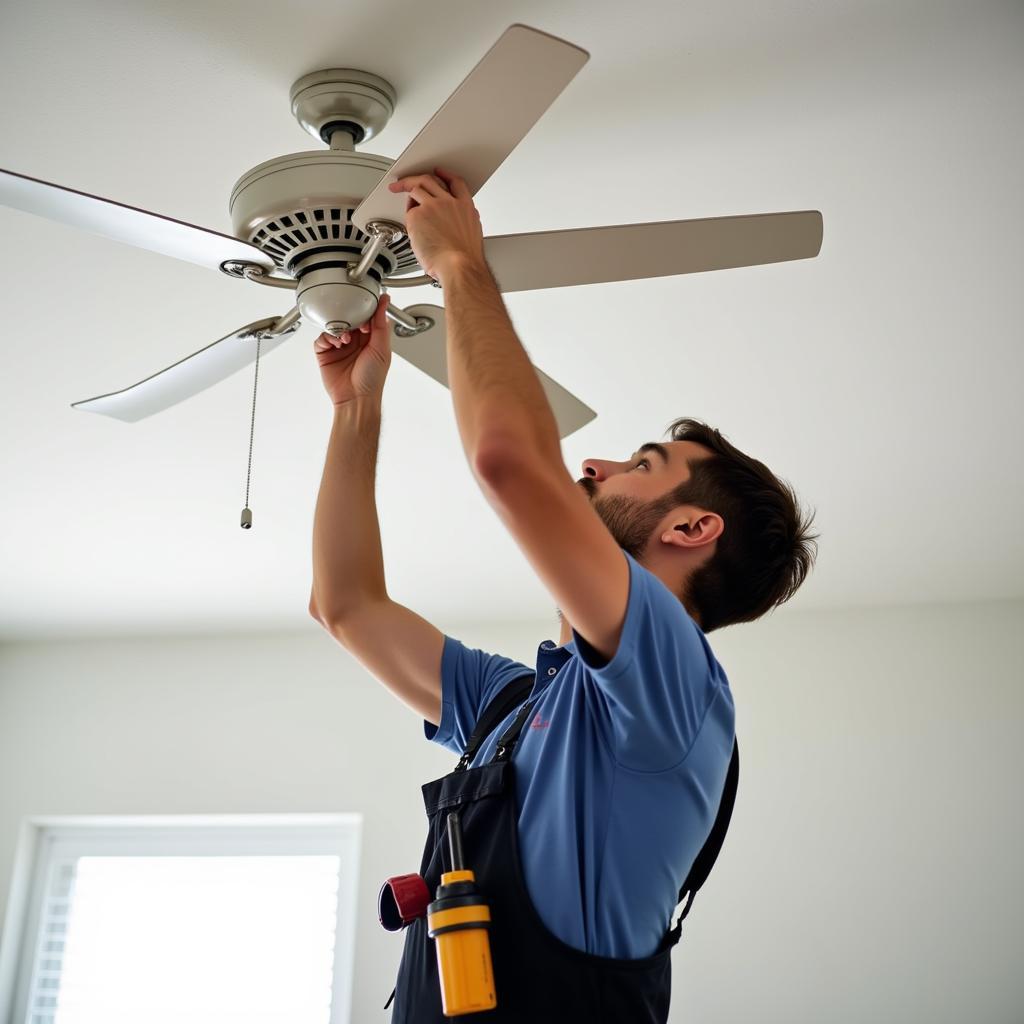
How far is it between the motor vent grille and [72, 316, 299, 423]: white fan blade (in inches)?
4.0

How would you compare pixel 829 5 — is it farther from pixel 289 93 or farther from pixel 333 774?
pixel 333 774

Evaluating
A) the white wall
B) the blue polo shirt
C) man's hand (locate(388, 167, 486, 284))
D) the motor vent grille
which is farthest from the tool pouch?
the white wall

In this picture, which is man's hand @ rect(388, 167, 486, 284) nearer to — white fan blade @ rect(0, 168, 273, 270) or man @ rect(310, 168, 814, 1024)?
man @ rect(310, 168, 814, 1024)

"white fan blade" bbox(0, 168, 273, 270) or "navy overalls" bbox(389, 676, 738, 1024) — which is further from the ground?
"white fan blade" bbox(0, 168, 273, 270)

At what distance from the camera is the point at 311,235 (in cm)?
137

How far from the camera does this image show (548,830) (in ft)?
3.57

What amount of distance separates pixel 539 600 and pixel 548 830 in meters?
2.39

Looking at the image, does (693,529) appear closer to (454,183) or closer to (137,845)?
(454,183)

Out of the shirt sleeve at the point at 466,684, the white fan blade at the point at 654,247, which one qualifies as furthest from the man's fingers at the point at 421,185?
the shirt sleeve at the point at 466,684

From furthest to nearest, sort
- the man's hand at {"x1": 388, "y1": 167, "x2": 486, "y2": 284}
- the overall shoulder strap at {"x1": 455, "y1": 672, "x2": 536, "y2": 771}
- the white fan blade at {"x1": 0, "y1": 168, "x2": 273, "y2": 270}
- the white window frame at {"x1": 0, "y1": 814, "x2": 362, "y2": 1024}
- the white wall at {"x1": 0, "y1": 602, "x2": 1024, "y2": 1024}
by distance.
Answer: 1. the white window frame at {"x1": 0, "y1": 814, "x2": 362, "y2": 1024}
2. the white wall at {"x1": 0, "y1": 602, "x2": 1024, "y2": 1024}
3. the overall shoulder strap at {"x1": 455, "y1": 672, "x2": 536, "y2": 771}
4. the white fan blade at {"x1": 0, "y1": 168, "x2": 273, "y2": 270}
5. the man's hand at {"x1": 388, "y1": 167, "x2": 486, "y2": 284}

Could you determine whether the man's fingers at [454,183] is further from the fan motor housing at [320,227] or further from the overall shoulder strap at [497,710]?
the overall shoulder strap at [497,710]

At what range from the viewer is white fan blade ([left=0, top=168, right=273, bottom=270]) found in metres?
→ 1.20

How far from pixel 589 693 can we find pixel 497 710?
0.25m

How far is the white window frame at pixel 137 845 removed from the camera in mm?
3557
